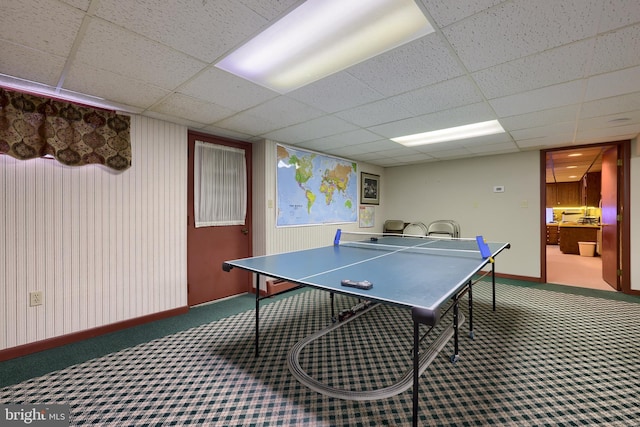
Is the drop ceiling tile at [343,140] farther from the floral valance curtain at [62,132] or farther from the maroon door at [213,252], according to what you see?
the floral valance curtain at [62,132]

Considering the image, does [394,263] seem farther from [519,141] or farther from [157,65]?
[519,141]

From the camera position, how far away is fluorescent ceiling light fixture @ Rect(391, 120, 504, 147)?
3.46 metres

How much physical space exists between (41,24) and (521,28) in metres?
2.66

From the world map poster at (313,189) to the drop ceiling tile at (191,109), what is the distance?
1.26 metres

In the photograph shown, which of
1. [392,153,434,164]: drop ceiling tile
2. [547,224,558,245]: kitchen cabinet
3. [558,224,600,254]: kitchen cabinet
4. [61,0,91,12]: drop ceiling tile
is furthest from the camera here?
[547,224,558,245]: kitchen cabinet

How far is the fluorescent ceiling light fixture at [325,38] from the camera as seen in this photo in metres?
1.51

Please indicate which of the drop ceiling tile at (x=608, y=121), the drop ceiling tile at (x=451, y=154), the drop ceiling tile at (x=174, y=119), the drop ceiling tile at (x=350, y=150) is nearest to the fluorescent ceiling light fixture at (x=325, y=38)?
the drop ceiling tile at (x=174, y=119)

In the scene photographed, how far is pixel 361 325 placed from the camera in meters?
2.93

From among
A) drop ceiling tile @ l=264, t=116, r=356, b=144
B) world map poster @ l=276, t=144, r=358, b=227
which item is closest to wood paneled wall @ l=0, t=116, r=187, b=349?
drop ceiling tile @ l=264, t=116, r=356, b=144

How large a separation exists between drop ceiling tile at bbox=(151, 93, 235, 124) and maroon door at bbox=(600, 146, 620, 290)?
561 cm

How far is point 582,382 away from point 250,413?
7.43ft

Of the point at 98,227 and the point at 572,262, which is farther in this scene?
the point at 572,262

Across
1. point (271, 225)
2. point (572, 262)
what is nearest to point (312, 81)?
point (271, 225)

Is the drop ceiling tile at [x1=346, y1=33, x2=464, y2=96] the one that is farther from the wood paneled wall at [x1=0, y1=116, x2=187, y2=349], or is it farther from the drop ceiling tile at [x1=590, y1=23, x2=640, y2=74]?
the wood paneled wall at [x1=0, y1=116, x2=187, y2=349]
